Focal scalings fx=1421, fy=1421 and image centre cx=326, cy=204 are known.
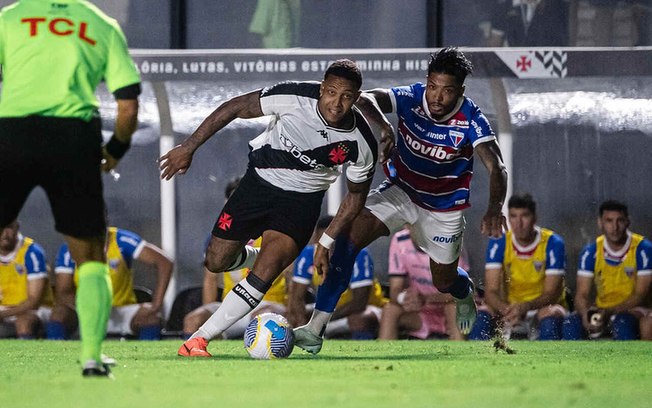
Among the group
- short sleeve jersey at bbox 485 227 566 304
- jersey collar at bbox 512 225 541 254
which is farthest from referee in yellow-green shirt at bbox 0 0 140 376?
jersey collar at bbox 512 225 541 254

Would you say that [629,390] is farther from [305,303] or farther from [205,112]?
[205,112]

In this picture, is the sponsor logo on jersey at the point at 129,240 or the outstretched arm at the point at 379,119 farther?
the sponsor logo on jersey at the point at 129,240

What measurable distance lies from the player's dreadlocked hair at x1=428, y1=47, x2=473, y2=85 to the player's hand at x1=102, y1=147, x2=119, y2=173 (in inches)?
101

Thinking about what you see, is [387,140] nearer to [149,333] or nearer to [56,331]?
[149,333]

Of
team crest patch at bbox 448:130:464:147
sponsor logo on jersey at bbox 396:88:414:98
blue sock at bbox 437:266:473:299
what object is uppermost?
sponsor logo on jersey at bbox 396:88:414:98

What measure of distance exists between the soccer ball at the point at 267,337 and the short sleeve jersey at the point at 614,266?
15.5 ft

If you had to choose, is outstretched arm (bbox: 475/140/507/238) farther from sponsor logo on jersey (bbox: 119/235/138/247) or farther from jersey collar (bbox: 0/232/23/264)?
jersey collar (bbox: 0/232/23/264)

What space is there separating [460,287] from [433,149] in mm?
1158

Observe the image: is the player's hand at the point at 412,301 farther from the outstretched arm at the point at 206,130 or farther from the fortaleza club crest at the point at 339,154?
the outstretched arm at the point at 206,130

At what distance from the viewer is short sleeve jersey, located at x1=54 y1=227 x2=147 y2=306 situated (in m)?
12.4

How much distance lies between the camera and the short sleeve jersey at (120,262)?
12.4 meters

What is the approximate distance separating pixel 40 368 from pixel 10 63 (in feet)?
6.19

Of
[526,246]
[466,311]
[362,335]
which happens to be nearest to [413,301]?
[362,335]

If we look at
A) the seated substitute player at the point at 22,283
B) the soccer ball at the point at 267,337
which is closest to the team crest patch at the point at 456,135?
the soccer ball at the point at 267,337
